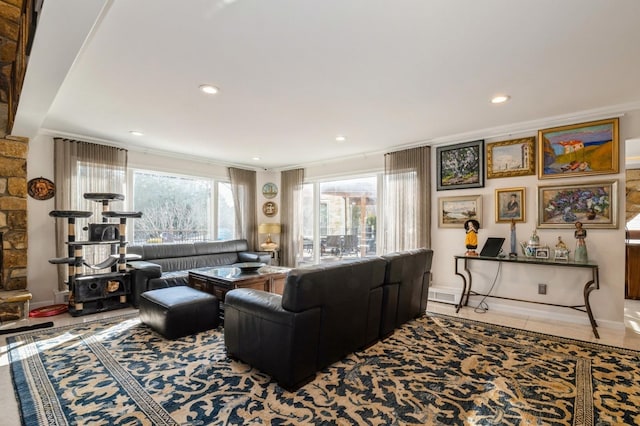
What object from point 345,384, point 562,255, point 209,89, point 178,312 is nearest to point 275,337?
point 345,384

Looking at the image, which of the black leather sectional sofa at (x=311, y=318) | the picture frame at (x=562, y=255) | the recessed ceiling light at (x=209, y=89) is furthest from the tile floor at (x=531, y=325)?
the recessed ceiling light at (x=209, y=89)

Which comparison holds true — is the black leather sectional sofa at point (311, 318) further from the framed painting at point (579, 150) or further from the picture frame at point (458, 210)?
the framed painting at point (579, 150)

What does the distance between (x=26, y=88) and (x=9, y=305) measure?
2649 mm

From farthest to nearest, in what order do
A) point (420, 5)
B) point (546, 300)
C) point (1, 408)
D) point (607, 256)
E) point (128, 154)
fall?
point (128, 154)
point (546, 300)
point (607, 256)
point (1, 408)
point (420, 5)

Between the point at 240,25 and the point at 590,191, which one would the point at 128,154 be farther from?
the point at 590,191

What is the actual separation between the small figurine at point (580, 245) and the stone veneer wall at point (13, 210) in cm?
673

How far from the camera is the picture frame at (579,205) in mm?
3453

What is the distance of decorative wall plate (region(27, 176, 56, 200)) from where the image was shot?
13.6 feet

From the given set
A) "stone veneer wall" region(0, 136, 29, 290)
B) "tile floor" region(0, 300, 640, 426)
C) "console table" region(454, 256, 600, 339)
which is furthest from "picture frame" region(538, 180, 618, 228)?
"stone veneer wall" region(0, 136, 29, 290)

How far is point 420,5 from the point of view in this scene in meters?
1.76

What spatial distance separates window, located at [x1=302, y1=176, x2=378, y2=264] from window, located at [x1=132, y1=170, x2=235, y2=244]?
68.9 inches

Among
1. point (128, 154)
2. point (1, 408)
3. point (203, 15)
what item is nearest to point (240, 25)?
point (203, 15)

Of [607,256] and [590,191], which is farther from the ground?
[590,191]

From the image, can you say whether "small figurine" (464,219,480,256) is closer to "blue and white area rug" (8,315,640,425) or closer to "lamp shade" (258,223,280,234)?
"blue and white area rug" (8,315,640,425)
